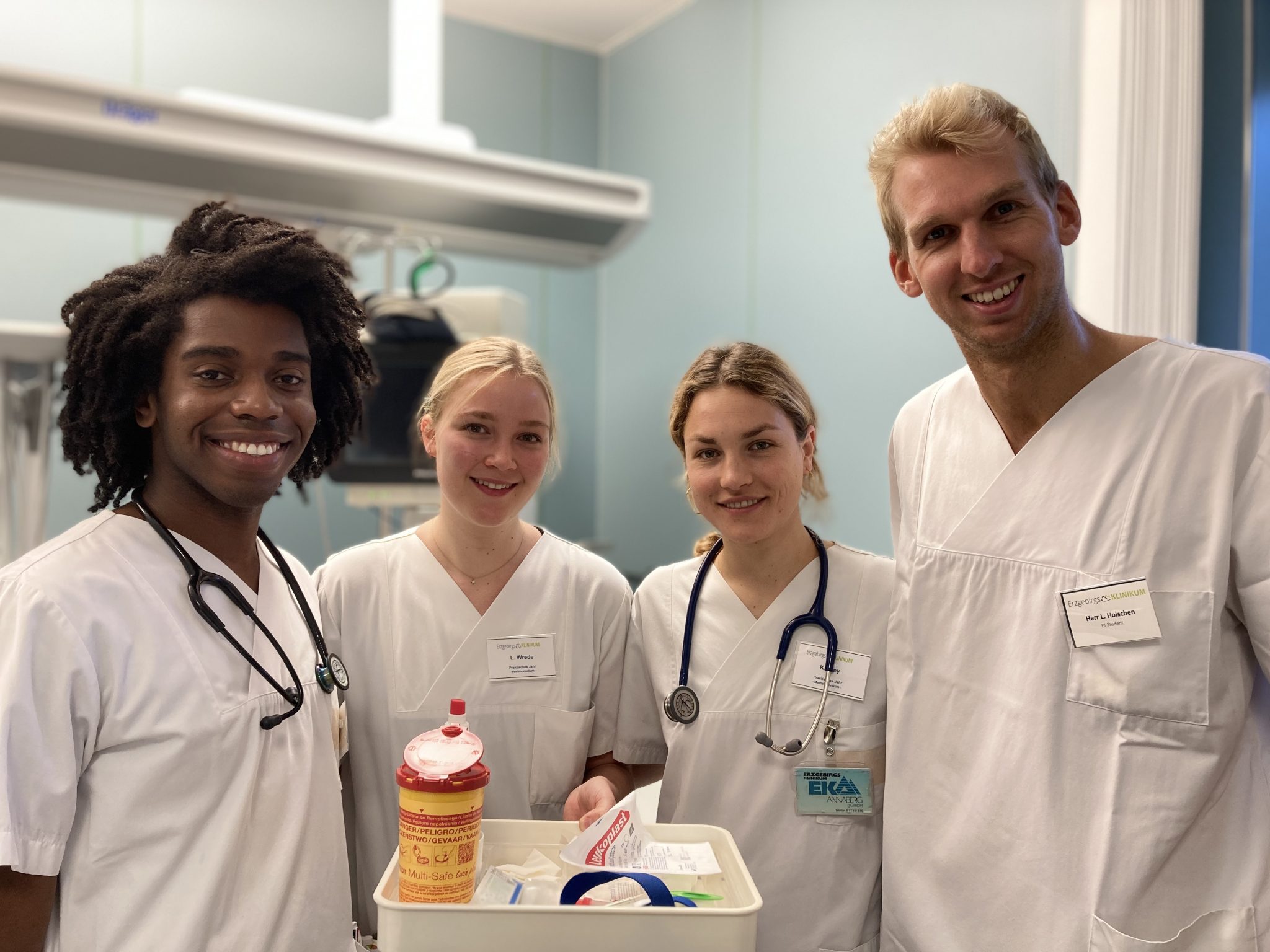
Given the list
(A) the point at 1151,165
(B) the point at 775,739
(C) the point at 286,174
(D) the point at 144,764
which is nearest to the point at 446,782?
(D) the point at 144,764

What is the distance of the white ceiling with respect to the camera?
4.65 meters

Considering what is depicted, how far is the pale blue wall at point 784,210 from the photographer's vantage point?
3250 mm

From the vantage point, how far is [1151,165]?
255 cm

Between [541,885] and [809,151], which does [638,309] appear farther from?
[541,885]

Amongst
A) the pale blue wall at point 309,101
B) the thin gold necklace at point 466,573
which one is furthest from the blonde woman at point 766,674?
the pale blue wall at point 309,101

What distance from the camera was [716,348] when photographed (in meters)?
1.69

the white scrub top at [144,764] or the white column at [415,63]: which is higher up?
the white column at [415,63]

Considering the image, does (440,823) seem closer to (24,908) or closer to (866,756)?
(24,908)

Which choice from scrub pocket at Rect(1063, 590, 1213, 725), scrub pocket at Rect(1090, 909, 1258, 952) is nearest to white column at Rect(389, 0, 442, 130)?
scrub pocket at Rect(1063, 590, 1213, 725)

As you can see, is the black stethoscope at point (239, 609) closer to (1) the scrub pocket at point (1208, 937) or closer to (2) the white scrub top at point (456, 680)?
(2) the white scrub top at point (456, 680)

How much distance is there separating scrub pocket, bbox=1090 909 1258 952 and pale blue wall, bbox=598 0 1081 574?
212 centimetres

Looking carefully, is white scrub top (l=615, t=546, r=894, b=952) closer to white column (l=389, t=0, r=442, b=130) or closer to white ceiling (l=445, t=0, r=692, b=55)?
white column (l=389, t=0, r=442, b=130)

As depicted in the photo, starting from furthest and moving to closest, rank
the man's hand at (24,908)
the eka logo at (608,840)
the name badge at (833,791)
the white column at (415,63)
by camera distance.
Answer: the white column at (415,63)
the name badge at (833,791)
the eka logo at (608,840)
the man's hand at (24,908)

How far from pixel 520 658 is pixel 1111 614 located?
881 mm
